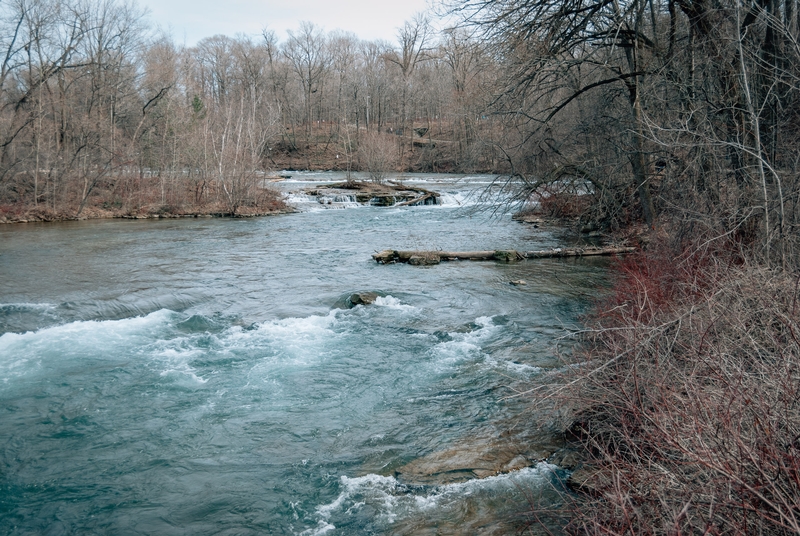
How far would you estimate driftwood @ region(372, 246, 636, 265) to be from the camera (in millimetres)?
16109

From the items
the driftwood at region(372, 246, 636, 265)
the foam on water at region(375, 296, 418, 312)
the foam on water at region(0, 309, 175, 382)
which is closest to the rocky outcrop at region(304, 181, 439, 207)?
the driftwood at region(372, 246, 636, 265)

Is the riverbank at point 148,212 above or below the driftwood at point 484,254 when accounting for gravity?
above

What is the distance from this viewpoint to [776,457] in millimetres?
2814

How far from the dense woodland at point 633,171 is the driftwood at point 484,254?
1.10 m

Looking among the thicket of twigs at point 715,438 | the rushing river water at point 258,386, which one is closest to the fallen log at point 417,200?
the rushing river water at point 258,386

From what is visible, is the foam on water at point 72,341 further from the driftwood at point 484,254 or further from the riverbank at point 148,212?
the riverbank at point 148,212

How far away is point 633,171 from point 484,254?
4.53 m

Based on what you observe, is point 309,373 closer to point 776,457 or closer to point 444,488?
point 444,488

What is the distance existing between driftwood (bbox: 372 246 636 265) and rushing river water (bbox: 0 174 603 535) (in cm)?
45

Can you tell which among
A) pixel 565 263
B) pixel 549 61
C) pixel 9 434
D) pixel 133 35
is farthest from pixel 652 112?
pixel 133 35

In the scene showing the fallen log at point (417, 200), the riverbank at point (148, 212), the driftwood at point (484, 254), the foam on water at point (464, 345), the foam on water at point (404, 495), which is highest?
the fallen log at point (417, 200)

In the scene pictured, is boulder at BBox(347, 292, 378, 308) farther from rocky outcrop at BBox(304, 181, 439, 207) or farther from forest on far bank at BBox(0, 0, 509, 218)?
rocky outcrop at BBox(304, 181, 439, 207)

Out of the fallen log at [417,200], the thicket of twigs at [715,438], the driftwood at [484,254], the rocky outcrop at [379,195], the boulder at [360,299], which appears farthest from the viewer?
the rocky outcrop at [379,195]

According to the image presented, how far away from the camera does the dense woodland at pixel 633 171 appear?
3.46 meters
